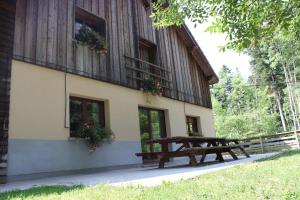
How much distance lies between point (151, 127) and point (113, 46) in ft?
9.91

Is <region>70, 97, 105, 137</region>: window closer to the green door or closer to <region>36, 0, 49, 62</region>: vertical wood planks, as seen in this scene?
<region>36, 0, 49, 62</region>: vertical wood planks

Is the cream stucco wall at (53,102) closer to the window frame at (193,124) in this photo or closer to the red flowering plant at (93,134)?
the red flowering plant at (93,134)

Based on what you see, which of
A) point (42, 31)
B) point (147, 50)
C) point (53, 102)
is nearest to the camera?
point (53, 102)

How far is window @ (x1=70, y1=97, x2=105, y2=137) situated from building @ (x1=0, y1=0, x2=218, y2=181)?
27 millimetres

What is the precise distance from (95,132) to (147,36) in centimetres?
518

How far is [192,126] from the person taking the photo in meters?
13.5

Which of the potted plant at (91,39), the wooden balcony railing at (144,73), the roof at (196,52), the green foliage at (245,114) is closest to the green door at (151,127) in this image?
the wooden balcony railing at (144,73)

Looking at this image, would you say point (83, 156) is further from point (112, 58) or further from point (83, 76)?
point (112, 58)

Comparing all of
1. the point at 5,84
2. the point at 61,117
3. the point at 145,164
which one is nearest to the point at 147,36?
the point at 145,164

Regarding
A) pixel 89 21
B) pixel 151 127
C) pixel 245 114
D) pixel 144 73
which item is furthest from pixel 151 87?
pixel 245 114

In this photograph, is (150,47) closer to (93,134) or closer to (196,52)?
(196,52)

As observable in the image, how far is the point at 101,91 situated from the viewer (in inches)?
325

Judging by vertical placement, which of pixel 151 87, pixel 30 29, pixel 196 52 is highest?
pixel 196 52

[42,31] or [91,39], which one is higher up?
[91,39]
